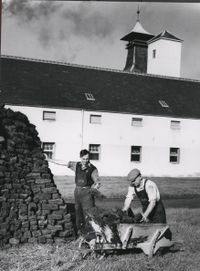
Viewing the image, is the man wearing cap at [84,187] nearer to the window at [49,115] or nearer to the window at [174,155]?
the window at [49,115]

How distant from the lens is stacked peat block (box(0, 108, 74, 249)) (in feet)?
25.8

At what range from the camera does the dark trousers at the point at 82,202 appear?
8164 millimetres

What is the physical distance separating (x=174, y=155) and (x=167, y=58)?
1208cm

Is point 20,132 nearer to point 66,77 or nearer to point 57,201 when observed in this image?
point 57,201

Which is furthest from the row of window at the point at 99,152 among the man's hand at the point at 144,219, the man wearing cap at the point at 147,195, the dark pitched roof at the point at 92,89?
the man's hand at the point at 144,219

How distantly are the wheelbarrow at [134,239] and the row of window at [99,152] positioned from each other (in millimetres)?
18530

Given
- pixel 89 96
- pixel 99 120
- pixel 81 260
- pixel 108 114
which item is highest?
pixel 89 96

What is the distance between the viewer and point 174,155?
29.4 metres

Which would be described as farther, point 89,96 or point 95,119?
point 89,96

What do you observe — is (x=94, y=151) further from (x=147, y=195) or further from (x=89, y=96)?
(x=147, y=195)

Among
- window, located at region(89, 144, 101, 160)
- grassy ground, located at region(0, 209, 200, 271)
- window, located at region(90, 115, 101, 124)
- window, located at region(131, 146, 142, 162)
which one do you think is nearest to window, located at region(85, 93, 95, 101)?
window, located at region(90, 115, 101, 124)

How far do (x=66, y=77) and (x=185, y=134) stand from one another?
9.97 m

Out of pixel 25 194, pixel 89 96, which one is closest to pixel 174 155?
pixel 89 96

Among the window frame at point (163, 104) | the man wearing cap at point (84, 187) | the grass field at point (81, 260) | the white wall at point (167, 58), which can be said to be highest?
the white wall at point (167, 58)
